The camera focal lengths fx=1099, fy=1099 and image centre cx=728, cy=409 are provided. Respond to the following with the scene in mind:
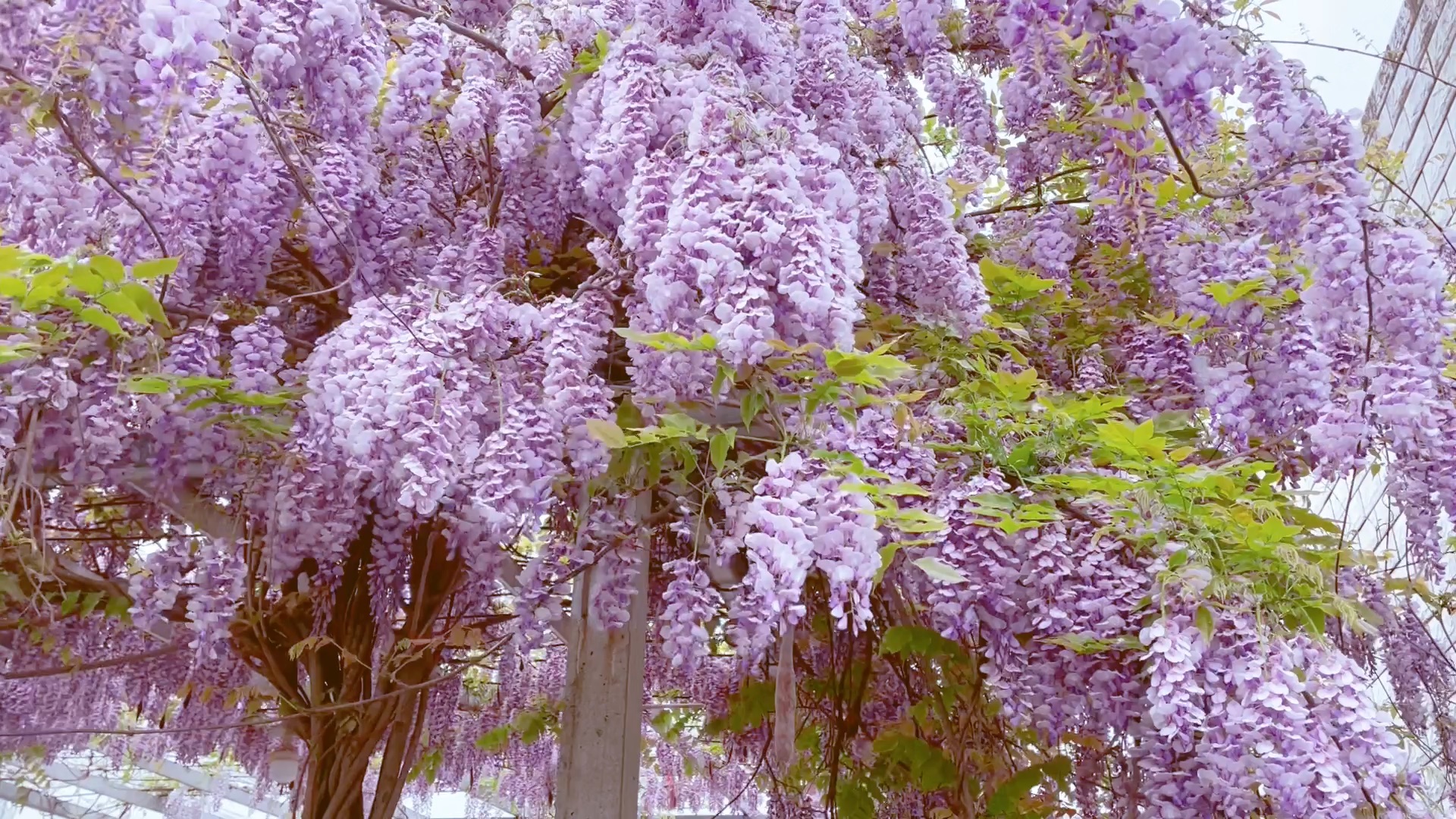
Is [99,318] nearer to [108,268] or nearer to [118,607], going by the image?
[108,268]

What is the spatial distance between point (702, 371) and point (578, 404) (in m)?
0.24

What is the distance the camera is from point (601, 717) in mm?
2129

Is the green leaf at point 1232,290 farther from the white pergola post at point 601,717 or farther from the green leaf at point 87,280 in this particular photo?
the green leaf at point 87,280

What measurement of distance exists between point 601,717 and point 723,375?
85cm

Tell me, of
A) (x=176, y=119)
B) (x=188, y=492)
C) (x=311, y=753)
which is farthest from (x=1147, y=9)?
(x=311, y=753)

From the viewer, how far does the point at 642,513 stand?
7.17ft

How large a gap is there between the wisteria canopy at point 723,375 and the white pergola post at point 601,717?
0.08m

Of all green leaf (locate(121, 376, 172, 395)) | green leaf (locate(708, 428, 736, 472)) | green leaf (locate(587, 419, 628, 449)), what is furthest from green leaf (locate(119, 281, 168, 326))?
green leaf (locate(708, 428, 736, 472))

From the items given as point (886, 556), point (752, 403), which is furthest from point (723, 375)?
point (886, 556)

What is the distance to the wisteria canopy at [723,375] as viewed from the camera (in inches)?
64.0

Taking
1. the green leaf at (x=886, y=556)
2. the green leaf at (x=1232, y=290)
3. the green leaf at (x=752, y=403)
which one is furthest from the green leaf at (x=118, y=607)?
the green leaf at (x=1232, y=290)

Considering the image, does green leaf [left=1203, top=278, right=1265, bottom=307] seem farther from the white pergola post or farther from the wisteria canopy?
the white pergola post

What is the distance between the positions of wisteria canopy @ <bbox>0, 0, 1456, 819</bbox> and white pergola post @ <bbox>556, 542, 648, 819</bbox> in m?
0.08

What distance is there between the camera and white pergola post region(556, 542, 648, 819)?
2090 millimetres
